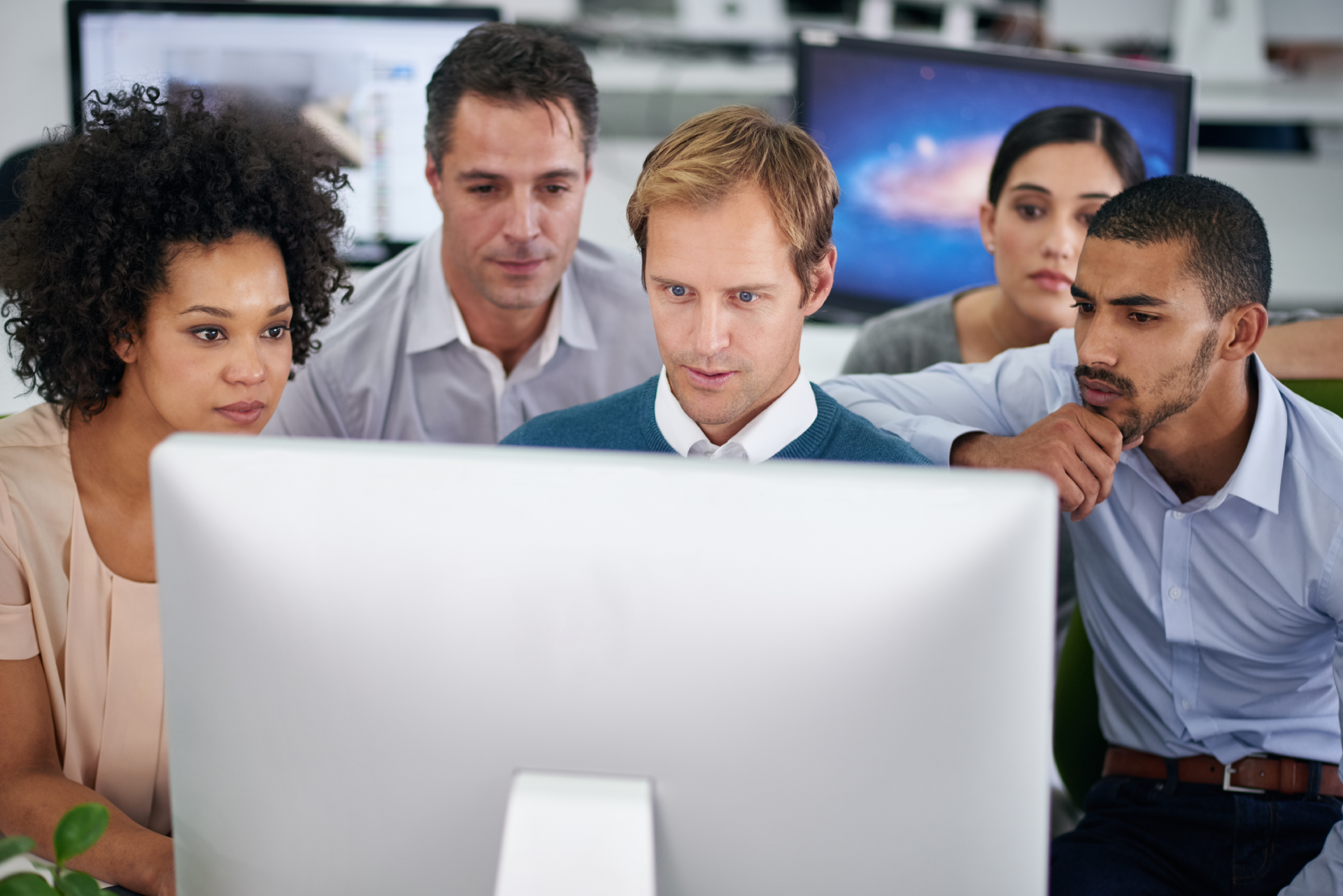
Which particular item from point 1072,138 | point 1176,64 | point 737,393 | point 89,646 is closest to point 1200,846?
point 737,393

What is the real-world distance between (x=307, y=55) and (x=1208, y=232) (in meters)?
1.58

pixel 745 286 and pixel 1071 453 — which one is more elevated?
pixel 745 286

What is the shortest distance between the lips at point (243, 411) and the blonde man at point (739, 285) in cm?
40

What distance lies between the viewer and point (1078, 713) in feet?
4.58

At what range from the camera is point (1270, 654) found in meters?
1.19

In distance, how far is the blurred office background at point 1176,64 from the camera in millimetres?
3377

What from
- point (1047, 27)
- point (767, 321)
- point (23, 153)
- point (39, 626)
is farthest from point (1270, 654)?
point (1047, 27)

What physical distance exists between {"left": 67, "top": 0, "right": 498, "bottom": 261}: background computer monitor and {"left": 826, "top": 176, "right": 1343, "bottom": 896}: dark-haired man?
117cm

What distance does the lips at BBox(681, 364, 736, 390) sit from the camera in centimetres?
109

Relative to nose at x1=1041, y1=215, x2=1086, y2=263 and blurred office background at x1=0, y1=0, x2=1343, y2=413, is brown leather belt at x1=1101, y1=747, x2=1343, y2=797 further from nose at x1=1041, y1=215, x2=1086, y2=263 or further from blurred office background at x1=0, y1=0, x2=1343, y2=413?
blurred office background at x1=0, y1=0, x2=1343, y2=413

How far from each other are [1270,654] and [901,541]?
83 cm

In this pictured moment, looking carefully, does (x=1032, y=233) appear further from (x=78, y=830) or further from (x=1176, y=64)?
(x=1176, y=64)

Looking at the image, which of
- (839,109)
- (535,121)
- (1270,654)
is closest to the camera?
(1270,654)

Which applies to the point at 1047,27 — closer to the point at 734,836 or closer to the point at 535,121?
the point at 535,121
